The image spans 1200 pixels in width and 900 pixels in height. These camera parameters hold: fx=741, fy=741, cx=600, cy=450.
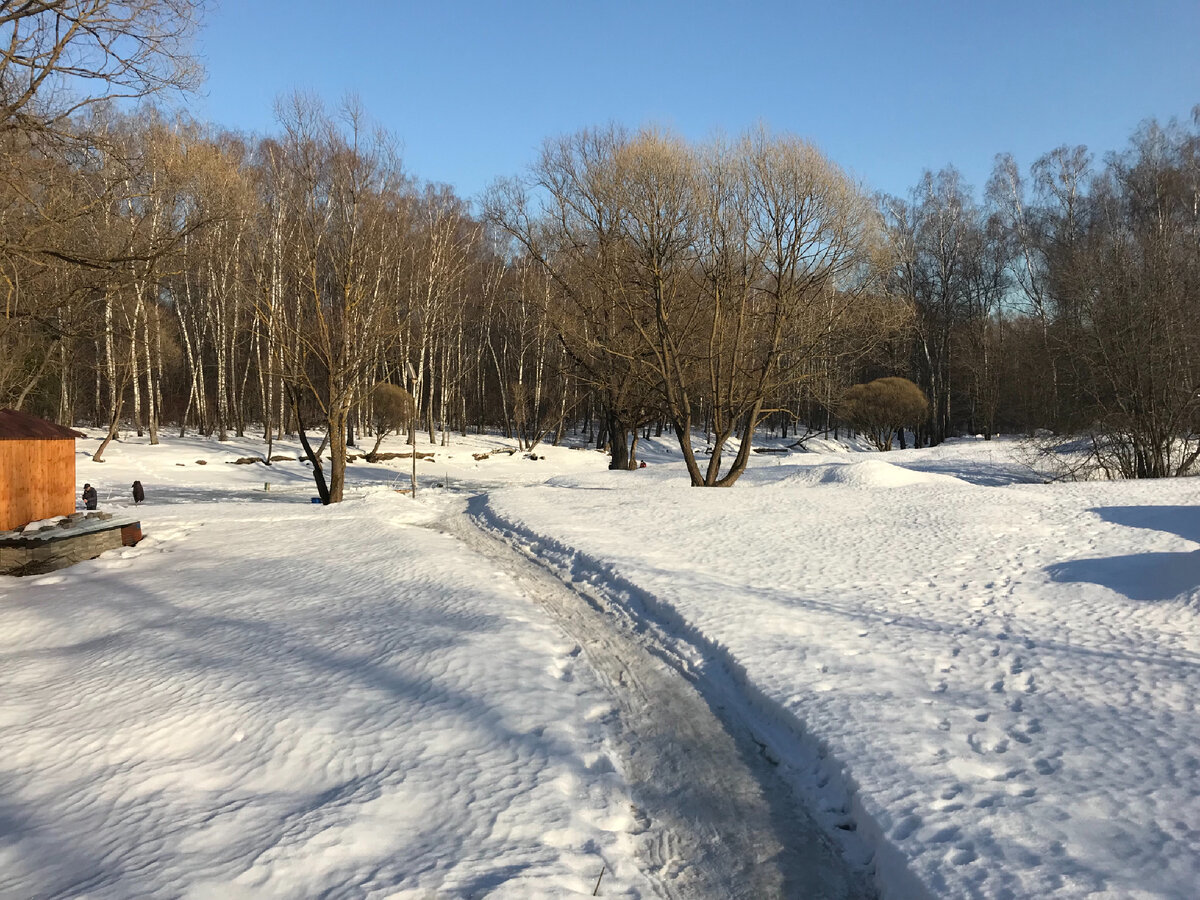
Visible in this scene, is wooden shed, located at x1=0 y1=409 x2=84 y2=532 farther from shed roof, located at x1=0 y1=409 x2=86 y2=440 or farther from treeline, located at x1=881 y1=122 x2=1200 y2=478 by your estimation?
treeline, located at x1=881 y1=122 x2=1200 y2=478

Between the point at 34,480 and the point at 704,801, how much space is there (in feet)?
42.8

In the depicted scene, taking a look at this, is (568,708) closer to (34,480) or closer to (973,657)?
(973,657)

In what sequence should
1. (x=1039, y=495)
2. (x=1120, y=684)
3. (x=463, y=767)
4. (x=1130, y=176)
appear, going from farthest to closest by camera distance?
(x=1130, y=176) → (x=1039, y=495) → (x=1120, y=684) → (x=463, y=767)

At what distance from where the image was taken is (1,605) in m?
9.50

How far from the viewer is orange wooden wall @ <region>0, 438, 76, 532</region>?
12055 mm

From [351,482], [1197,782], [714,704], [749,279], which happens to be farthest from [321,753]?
[351,482]

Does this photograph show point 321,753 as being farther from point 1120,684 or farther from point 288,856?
point 1120,684

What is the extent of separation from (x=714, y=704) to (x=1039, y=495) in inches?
474

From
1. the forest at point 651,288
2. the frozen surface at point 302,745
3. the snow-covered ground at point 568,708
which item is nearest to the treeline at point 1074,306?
the forest at point 651,288

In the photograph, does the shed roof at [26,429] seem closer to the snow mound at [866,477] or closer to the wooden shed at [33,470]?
the wooden shed at [33,470]

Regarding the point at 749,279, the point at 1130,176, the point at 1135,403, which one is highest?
the point at 1130,176

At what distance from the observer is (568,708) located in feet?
18.9

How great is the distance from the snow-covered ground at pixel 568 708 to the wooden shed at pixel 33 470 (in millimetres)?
1901

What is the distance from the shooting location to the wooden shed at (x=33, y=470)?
12070mm
